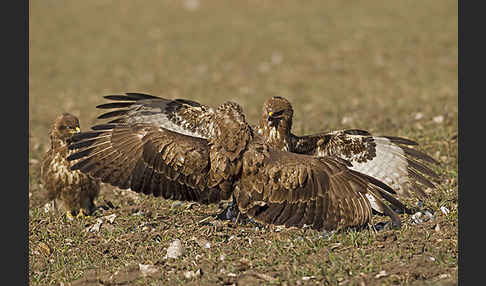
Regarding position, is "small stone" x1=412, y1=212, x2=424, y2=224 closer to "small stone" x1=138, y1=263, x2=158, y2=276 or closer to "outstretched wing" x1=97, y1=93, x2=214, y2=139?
"outstretched wing" x1=97, y1=93, x2=214, y2=139

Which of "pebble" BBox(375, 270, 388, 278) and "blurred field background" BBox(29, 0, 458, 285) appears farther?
"blurred field background" BBox(29, 0, 458, 285)

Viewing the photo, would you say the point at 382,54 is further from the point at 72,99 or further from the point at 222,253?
the point at 222,253

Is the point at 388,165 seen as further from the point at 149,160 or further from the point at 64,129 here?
the point at 64,129

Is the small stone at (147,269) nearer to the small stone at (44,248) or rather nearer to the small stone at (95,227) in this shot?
the small stone at (44,248)

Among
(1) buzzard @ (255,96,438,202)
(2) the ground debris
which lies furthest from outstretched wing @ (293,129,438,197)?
(2) the ground debris

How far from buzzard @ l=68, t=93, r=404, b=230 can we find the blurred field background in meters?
0.31

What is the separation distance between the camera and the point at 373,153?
27.1 ft

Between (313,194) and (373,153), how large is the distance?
153 centimetres

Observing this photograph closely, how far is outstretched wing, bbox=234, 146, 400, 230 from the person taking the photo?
6.99 metres

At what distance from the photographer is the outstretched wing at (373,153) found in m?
8.09

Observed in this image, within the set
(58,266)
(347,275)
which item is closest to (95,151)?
(58,266)

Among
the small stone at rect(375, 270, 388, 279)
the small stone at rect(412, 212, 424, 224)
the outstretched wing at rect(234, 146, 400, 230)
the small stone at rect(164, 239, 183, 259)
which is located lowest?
the small stone at rect(375, 270, 388, 279)

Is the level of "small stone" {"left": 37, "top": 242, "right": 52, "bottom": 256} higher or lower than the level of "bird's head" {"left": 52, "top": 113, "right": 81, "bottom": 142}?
lower

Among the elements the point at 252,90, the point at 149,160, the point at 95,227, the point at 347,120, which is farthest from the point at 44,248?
the point at 252,90
